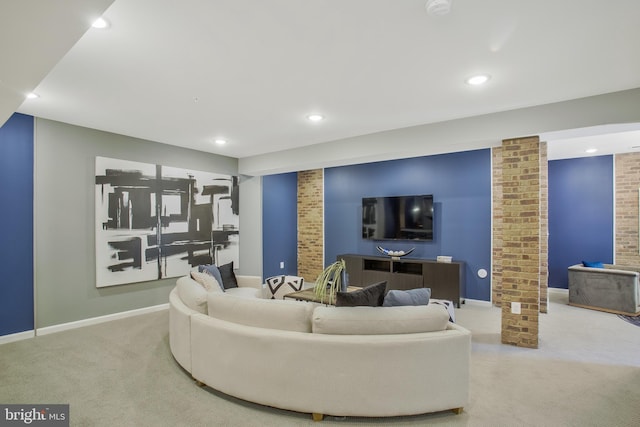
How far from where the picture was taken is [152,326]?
161 inches

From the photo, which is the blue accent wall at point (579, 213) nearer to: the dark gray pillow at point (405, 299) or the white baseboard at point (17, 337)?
the dark gray pillow at point (405, 299)

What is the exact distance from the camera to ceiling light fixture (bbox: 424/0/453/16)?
169 cm

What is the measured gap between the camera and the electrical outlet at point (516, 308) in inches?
139

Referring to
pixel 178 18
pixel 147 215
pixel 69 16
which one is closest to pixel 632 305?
pixel 178 18

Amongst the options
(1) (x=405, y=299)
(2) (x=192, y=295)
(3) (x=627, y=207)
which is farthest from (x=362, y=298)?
(3) (x=627, y=207)

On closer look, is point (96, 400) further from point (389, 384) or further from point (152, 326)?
point (389, 384)

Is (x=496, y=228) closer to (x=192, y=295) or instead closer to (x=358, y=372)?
(x=358, y=372)

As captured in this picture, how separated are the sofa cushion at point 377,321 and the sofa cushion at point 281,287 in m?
2.06

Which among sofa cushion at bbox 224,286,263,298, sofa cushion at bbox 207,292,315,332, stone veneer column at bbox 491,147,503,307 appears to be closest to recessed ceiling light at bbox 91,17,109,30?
sofa cushion at bbox 207,292,315,332

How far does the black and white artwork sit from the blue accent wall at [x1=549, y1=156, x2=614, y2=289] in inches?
240

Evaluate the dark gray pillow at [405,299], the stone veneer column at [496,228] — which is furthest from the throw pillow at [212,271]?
the stone veneer column at [496,228]

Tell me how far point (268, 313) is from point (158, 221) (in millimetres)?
3151

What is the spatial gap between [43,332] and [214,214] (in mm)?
2652

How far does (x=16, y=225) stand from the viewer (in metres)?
3.60
